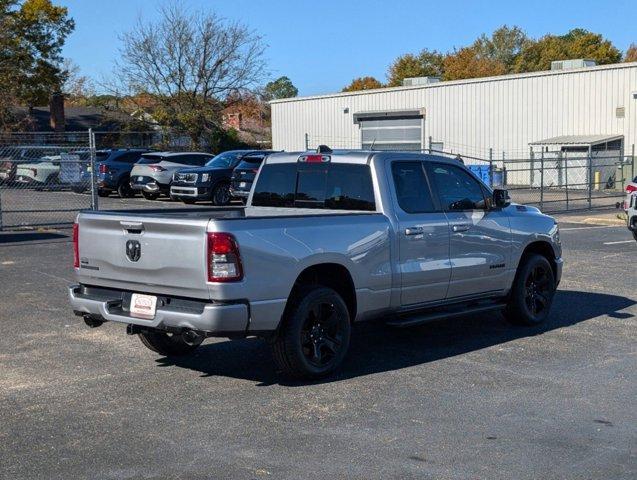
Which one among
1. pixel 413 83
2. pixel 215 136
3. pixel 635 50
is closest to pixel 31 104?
pixel 215 136

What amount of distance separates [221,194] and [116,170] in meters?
5.11

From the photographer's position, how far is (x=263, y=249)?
7.04 meters

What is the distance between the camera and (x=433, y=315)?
859cm

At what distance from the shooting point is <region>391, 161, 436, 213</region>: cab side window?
27.7 feet

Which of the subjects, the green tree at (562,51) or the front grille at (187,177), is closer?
the front grille at (187,177)

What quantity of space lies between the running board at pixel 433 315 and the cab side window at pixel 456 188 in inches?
38.9

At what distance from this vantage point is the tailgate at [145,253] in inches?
271

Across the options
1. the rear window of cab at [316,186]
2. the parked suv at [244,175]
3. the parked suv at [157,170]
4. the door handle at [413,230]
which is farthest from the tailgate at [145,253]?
the parked suv at [157,170]

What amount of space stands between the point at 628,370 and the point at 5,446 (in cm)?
508

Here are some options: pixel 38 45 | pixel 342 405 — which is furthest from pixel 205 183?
pixel 38 45

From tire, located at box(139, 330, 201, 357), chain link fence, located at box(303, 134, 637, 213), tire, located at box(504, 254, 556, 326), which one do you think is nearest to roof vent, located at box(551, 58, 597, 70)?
chain link fence, located at box(303, 134, 637, 213)

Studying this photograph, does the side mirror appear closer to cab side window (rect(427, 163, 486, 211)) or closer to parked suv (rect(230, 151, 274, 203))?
cab side window (rect(427, 163, 486, 211))

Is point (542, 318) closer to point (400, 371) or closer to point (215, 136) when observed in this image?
point (400, 371)

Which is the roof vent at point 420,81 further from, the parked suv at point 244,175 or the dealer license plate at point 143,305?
the dealer license plate at point 143,305
